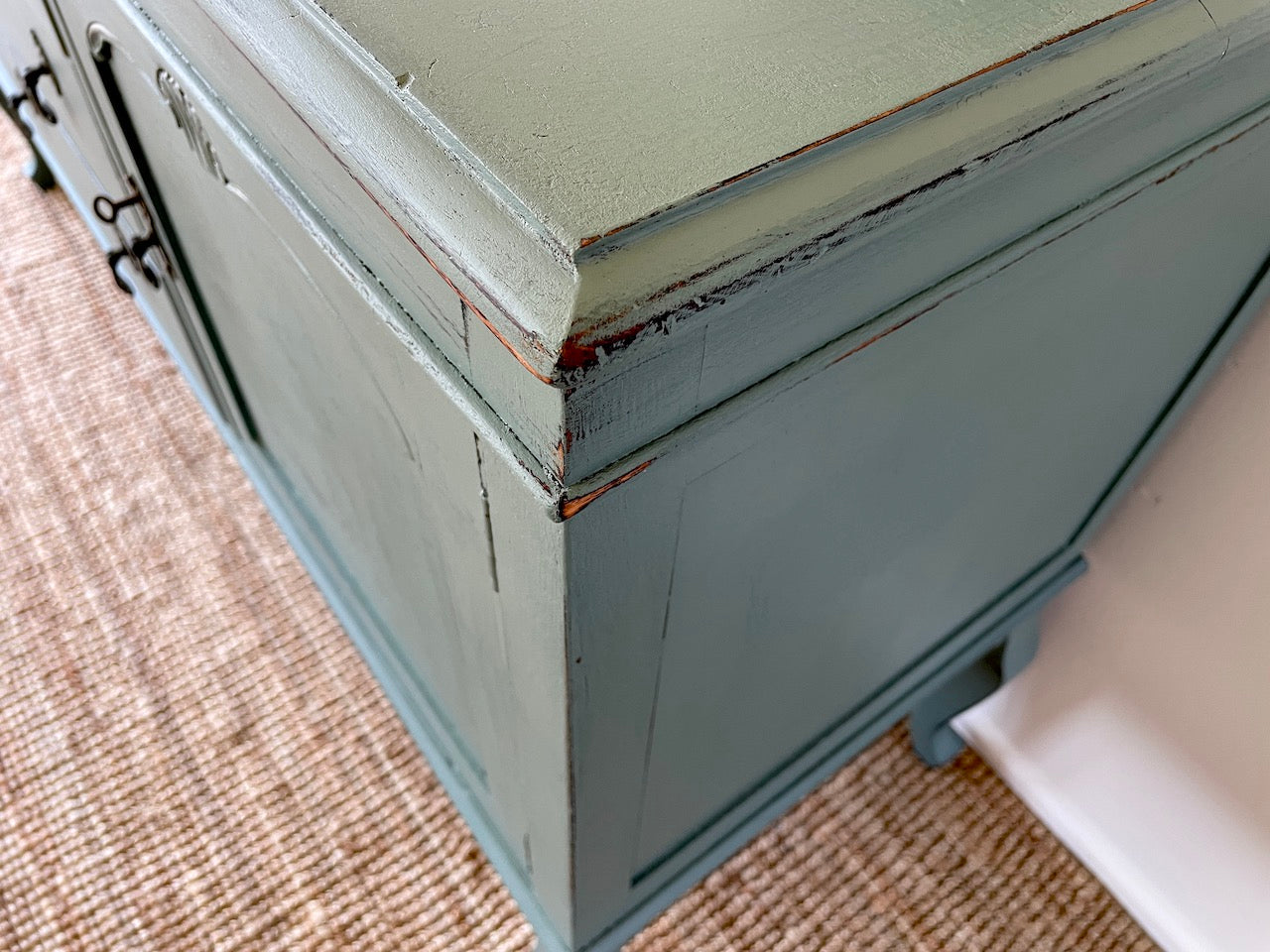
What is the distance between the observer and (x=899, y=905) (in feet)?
2.59

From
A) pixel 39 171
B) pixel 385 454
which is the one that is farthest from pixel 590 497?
pixel 39 171

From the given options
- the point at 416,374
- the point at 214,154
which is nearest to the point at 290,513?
the point at 214,154

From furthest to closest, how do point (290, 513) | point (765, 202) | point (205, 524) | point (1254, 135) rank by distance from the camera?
point (205, 524) < point (290, 513) < point (1254, 135) < point (765, 202)

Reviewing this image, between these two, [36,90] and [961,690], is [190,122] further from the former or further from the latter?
[961,690]

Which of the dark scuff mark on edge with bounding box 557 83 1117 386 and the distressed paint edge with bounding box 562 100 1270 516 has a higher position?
the distressed paint edge with bounding box 562 100 1270 516

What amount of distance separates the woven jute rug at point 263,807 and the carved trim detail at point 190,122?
0.57m

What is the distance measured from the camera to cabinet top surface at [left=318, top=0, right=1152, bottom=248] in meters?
0.21

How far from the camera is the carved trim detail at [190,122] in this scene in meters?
0.40

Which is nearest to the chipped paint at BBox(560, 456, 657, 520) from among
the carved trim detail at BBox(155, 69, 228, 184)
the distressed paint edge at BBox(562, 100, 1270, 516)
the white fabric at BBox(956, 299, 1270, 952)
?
the distressed paint edge at BBox(562, 100, 1270, 516)

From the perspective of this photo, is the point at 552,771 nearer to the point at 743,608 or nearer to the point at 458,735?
the point at 743,608

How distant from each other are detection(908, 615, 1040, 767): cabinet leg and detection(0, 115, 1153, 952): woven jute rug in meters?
0.04

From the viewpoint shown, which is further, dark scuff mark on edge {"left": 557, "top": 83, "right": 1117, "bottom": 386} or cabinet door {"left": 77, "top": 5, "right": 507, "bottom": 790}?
cabinet door {"left": 77, "top": 5, "right": 507, "bottom": 790}

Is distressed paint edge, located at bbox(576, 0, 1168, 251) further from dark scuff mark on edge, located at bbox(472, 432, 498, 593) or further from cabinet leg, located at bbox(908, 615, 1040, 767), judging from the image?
cabinet leg, located at bbox(908, 615, 1040, 767)

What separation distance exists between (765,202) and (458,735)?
47 centimetres
